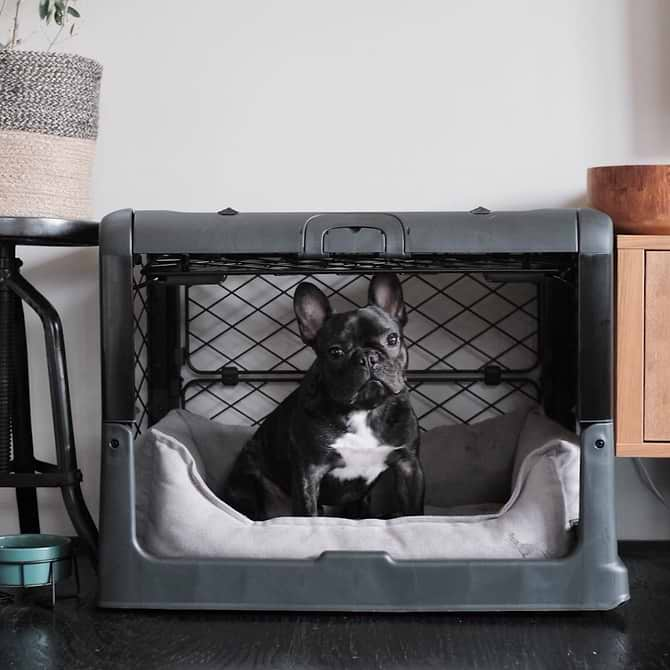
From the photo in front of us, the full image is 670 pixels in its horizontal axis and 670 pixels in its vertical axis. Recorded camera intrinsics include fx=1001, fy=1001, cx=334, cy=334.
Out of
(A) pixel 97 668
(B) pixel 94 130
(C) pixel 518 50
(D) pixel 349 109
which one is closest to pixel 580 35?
(C) pixel 518 50

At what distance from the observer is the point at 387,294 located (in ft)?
4.85

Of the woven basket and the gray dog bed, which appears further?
the woven basket

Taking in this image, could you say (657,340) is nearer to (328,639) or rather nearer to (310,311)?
(310,311)

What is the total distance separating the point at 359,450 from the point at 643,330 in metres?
0.45

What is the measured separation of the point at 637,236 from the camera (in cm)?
147

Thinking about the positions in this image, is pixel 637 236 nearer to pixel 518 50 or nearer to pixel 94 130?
pixel 518 50

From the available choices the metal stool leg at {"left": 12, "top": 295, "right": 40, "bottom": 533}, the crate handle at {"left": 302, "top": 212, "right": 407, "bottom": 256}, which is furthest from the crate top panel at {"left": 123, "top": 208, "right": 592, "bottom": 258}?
the metal stool leg at {"left": 12, "top": 295, "right": 40, "bottom": 533}

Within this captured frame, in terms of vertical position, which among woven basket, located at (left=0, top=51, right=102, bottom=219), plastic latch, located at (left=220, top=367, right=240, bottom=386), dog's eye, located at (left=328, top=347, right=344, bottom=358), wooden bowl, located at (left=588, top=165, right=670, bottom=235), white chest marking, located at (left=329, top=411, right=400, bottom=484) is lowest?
white chest marking, located at (left=329, top=411, right=400, bottom=484)

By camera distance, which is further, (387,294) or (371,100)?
(371,100)

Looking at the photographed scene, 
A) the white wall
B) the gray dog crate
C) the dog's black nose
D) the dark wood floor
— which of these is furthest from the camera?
the white wall

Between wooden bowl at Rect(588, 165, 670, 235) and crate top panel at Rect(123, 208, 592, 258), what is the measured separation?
0.19 metres

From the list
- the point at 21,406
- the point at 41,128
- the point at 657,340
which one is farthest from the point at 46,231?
the point at 657,340

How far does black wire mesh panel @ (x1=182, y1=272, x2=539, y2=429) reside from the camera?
182 cm

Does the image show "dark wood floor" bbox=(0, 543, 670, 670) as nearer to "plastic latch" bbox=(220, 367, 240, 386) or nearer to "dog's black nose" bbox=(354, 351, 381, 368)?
"dog's black nose" bbox=(354, 351, 381, 368)
